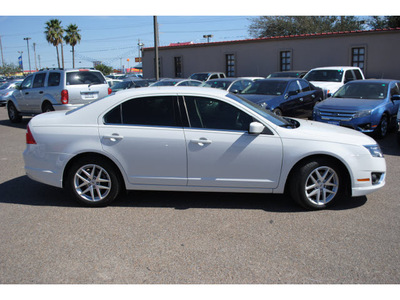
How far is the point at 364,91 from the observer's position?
35.4ft

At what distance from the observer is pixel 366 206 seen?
5160 millimetres

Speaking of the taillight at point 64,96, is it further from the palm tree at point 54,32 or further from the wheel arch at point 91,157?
the palm tree at point 54,32

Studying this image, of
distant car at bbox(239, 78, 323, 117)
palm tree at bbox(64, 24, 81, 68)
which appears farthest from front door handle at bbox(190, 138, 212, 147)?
palm tree at bbox(64, 24, 81, 68)

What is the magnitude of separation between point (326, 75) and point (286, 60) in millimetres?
10472

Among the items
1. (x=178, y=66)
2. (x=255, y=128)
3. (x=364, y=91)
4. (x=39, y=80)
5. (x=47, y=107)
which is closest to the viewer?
(x=255, y=128)

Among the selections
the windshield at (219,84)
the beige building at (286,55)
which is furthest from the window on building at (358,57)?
the windshield at (219,84)

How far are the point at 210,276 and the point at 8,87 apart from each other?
79.8 ft

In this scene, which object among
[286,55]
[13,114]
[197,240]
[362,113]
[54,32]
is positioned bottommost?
[197,240]

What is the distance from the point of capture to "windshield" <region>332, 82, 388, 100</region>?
10.5 meters

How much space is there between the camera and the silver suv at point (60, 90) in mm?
11922

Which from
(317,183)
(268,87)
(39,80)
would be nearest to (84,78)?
(39,80)

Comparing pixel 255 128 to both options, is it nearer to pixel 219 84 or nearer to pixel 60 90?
pixel 60 90

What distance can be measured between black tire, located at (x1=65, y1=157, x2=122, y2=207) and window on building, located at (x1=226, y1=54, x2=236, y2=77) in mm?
24586

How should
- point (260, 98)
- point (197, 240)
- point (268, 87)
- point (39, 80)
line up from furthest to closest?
point (39, 80) → point (268, 87) → point (260, 98) → point (197, 240)
